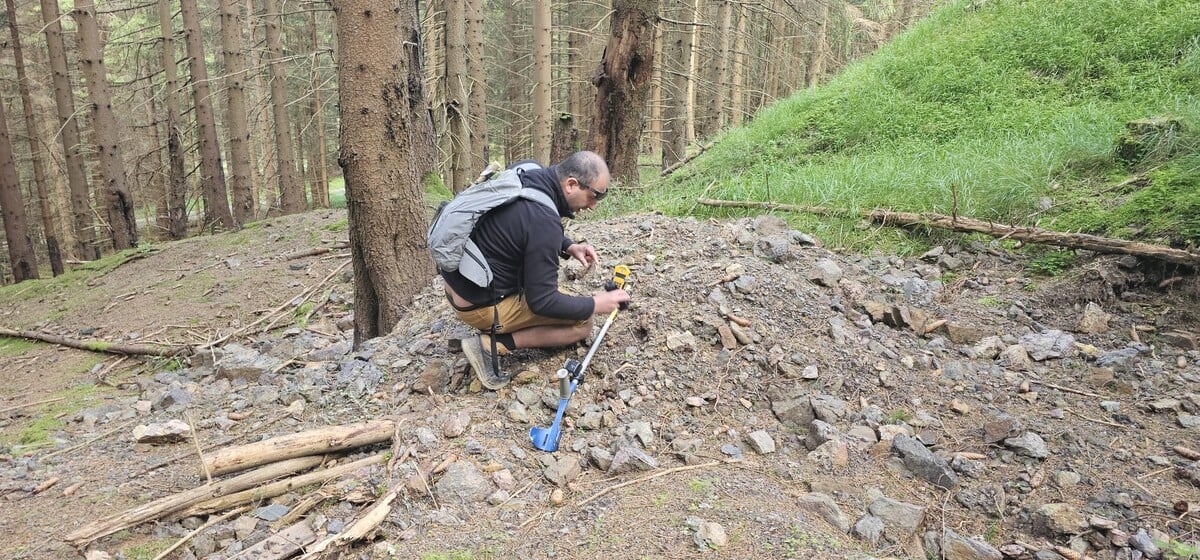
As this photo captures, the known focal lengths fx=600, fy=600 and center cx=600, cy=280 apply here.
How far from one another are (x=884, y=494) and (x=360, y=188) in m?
3.97

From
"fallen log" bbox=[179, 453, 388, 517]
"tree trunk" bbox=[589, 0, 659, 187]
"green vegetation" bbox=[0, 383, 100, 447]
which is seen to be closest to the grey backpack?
"fallen log" bbox=[179, 453, 388, 517]

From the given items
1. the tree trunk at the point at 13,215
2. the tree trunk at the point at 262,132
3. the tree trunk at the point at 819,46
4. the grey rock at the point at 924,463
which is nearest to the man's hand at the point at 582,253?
the grey rock at the point at 924,463

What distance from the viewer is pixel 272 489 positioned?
2.83 metres

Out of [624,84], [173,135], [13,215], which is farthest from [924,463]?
[13,215]

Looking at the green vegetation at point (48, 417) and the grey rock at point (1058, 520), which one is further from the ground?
the grey rock at point (1058, 520)

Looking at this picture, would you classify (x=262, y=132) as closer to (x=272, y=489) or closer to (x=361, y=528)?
(x=272, y=489)

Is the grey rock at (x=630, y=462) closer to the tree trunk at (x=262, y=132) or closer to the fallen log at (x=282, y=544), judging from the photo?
the fallen log at (x=282, y=544)

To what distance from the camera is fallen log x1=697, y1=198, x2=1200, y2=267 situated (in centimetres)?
404

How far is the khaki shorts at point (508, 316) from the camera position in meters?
3.60

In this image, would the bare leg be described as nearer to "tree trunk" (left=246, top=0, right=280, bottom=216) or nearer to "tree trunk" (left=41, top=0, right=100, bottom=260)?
"tree trunk" (left=41, top=0, right=100, bottom=260)

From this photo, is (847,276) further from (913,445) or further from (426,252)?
(426,252)

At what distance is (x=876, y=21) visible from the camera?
69.5 feet

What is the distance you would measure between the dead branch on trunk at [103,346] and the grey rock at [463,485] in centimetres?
408

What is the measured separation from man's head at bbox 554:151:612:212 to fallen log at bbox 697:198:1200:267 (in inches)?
117
